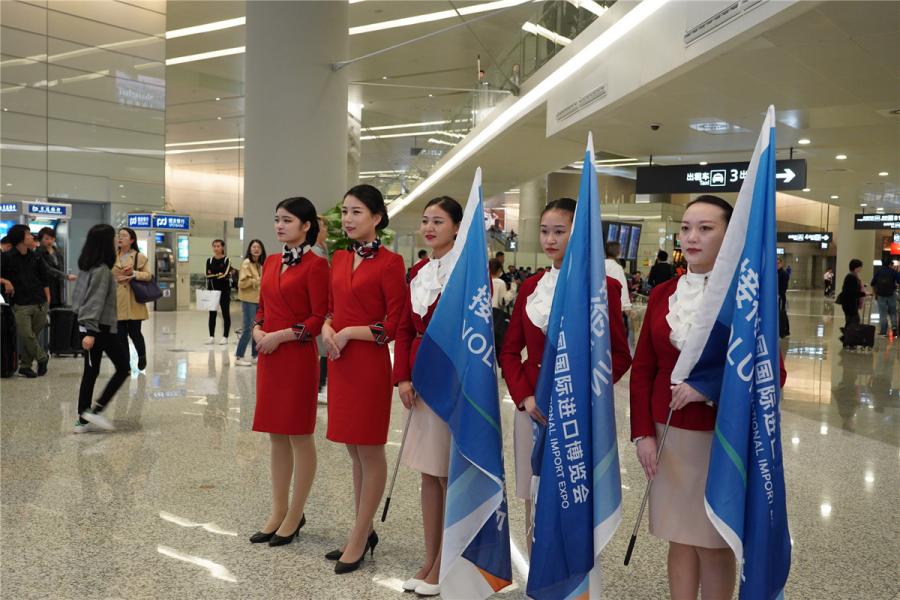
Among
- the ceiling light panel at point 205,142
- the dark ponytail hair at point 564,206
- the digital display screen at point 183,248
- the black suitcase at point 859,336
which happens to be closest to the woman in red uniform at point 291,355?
the dark ponytail hair at point 564,206

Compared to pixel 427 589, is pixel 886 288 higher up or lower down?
higher up

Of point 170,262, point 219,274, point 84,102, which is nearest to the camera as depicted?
point 219,274

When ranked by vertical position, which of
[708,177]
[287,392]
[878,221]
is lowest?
[287,392]

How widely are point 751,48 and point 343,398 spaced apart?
230 inches

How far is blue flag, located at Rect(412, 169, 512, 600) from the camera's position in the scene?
9.55ft

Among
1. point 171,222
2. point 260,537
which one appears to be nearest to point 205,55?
point 171,222

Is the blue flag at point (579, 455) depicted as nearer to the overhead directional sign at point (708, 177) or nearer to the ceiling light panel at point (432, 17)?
the overhead directional sign at point (708, 177)

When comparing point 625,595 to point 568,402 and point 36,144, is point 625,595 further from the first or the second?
point 36,144

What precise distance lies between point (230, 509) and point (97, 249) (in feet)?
9.60

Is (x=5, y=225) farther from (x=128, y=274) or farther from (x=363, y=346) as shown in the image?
(x=363, y=346)

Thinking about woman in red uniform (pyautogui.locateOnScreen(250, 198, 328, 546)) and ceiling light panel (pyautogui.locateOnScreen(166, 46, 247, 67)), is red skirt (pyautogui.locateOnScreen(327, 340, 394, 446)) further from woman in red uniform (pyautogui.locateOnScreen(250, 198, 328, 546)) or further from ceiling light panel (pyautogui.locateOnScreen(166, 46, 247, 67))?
ceiling light panel (pyautogui.locateOnScreen(166, 46, 247, 67))

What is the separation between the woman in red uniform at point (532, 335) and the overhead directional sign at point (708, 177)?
800 cm

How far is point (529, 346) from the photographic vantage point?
290cm

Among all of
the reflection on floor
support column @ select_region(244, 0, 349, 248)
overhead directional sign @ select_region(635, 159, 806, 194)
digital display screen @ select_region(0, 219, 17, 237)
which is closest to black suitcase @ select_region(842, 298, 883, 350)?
overhead directional sign @ select_region(635, 159, 806, 194)
